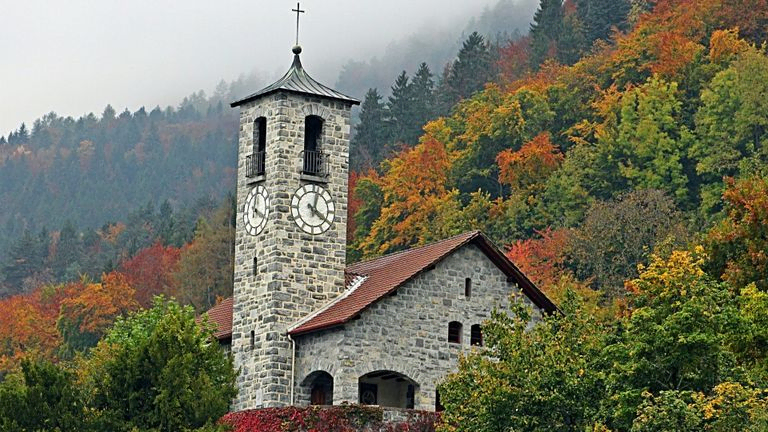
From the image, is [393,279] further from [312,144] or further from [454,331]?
[312,144]

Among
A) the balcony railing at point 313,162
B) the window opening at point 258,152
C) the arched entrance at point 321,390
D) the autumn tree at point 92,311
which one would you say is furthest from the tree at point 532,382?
the autumn tree at point 92,311

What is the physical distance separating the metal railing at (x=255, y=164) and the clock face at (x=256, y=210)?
0.49 meters

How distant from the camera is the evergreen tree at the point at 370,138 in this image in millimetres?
122000

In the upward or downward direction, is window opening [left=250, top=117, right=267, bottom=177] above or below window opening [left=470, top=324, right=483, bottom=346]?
above

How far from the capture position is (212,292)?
108062mm

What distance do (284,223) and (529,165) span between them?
42.8m

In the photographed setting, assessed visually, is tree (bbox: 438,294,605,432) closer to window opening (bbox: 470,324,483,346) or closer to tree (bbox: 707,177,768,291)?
tree (bbox: 707,177,768,291)

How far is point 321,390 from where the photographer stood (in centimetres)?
5297

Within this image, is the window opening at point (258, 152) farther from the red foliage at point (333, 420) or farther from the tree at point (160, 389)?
the tree at point (160, 389)

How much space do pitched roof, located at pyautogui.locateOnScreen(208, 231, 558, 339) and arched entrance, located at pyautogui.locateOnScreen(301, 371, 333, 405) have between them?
65.8 inches

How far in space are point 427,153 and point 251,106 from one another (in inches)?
1777

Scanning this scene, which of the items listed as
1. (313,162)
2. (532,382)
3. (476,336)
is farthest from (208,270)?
(532,382)

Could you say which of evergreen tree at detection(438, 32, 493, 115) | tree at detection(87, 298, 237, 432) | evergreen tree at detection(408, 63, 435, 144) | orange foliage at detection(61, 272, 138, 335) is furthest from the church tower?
evergreen tree at detection(438, 32, 493, 115)

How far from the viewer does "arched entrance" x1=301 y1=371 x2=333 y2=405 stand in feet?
173
